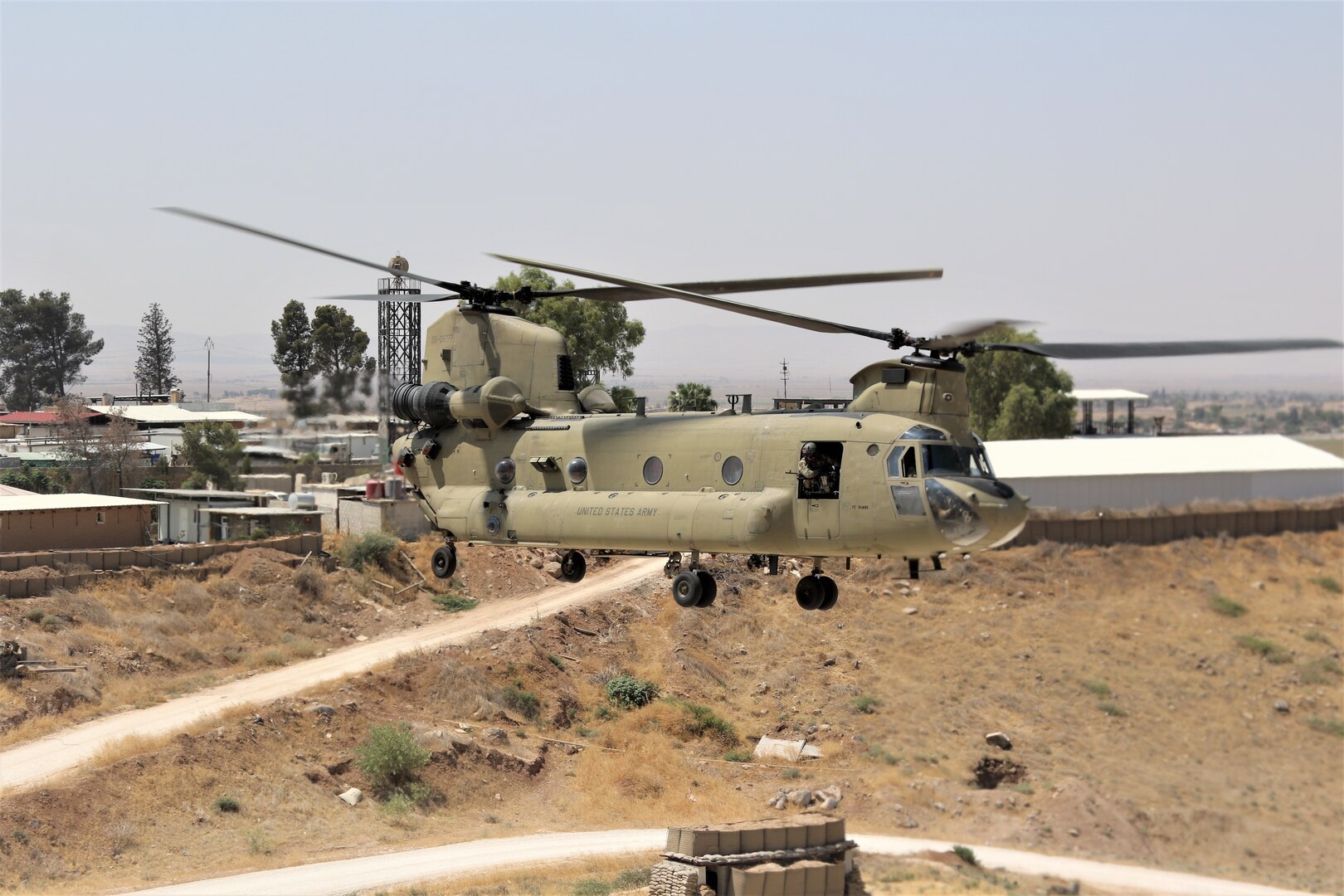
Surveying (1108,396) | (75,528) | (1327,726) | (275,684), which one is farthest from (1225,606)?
(75,528)

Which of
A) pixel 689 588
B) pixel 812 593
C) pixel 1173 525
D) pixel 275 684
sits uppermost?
pixel 689 588

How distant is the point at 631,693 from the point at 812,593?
104 ft

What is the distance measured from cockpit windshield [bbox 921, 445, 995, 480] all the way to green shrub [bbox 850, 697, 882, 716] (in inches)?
1317

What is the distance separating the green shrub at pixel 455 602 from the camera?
62.6m

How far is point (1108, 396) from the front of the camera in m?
118

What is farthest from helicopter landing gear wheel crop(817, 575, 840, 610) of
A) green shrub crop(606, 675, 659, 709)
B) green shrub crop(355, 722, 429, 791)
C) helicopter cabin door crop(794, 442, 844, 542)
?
green shrub crop(606, 675, 659, 709)

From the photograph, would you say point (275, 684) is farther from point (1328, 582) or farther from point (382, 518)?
point (1328, 582)

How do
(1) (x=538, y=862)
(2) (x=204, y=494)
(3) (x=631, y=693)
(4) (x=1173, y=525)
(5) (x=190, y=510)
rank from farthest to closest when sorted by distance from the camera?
(4) (x=1173, y=525)
(2) (x=204, y=494)
(5) (x=190, y=510)
(3) (x=631, y=693)
(1) (x=538, y=862)

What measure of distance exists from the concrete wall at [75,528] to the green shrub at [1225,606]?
5219 centimetres

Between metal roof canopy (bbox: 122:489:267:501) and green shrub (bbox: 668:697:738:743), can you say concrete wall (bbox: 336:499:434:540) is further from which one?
green shrub (bbox: 668:697:738:743)

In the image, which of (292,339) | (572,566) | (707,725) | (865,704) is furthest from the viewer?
(292,339)

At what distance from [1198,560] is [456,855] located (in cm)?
4892

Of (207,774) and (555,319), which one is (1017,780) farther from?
(555,319)

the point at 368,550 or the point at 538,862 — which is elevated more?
the point at 368,550
